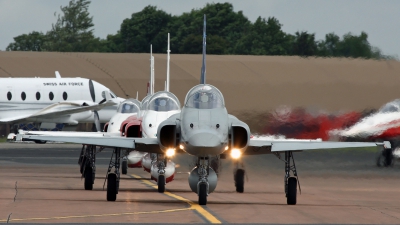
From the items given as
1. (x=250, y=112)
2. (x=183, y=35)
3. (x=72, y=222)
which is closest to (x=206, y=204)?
(x=72, y=222)

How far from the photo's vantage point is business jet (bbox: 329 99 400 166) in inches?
1237

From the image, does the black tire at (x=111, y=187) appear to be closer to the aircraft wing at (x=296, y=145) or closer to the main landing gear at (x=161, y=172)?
the aircraft wing at (x=296, y=145)

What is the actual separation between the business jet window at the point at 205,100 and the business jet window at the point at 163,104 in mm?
5696

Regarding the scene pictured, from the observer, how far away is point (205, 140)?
57.8ft

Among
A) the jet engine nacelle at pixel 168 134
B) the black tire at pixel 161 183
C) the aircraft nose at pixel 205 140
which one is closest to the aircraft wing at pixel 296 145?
the jet engine nacelle at pixel 168 134

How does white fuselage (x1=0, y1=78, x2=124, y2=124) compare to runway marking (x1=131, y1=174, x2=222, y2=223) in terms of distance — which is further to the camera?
white fuselage (x1=0, y1=78, x2=124, y2=124)

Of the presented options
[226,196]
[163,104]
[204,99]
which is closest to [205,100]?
[204,99]

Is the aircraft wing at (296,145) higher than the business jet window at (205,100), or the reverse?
the business jet window at (205,100)

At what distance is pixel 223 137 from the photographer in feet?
58.7

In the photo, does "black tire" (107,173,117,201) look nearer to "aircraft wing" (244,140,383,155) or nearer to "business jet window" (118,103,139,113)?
"aircraft wing" (244,140,383,155)

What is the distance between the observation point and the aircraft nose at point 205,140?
17594 millimetres

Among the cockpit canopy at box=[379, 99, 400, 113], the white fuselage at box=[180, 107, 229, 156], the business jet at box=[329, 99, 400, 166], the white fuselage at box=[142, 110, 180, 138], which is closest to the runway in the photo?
the business jet at box=[329, 99, 400, 166]

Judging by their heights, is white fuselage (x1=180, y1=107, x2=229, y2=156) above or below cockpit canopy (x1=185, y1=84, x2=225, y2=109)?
below

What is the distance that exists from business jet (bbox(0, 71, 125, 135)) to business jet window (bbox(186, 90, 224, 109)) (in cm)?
3363
